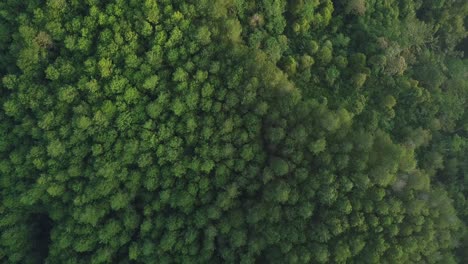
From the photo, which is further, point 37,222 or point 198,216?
point 37,222

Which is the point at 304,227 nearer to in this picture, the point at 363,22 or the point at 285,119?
the point at 285,119

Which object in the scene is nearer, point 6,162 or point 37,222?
point 6,162

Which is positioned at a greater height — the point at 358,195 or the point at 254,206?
the point at 358,195

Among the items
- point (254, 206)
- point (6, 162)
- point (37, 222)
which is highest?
point (254, 206)

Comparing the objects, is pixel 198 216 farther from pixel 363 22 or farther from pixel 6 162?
pixel 363 22

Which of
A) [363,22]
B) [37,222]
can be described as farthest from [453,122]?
[37,222]

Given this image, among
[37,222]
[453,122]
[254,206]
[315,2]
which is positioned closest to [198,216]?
[254,206]
